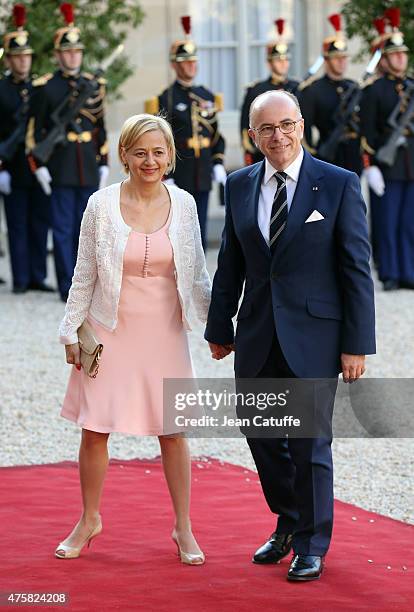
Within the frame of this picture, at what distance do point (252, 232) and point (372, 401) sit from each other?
3125 mm

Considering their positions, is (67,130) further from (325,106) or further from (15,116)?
(325,106)

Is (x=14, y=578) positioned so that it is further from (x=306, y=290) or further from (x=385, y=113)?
(x=385, y=113)

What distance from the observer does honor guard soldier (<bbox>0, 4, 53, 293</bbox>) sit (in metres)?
11.2

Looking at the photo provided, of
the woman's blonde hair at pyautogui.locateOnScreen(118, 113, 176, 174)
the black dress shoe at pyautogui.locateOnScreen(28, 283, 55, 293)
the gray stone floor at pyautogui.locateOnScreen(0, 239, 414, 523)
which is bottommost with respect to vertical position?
the black dress shoe at pyautogui.locateOnScreen(28, 283, 55, 293)

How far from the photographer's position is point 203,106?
451 inches

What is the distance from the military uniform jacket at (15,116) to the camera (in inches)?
443

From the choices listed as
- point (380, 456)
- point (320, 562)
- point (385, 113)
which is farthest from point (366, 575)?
point (385, 113)

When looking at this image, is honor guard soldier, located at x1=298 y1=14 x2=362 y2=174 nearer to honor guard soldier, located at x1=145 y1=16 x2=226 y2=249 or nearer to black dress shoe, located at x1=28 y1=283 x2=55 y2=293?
honor guard soldier, located at x1=145 y1=16 x2=226 y2=249

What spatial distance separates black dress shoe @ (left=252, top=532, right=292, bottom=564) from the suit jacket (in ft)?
1.78

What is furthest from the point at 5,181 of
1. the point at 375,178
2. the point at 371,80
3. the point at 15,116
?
the point at 371,80

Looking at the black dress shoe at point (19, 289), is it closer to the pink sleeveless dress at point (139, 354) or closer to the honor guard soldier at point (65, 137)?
the honor guard soldier at point (65, 137)

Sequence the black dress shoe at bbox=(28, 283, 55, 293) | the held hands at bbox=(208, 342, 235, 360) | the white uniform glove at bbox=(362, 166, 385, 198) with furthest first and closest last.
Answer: the black dress shoe at bbox=(28, 283, 55, 293)
the white uniform glove at bbox=(362, 166, 385, 198)
the held hands at bbox=(208, 342, 235, 360)

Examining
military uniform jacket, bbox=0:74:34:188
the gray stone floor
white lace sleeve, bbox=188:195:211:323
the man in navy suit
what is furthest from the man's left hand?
military uniform jacket, bbox=0:74:34:188

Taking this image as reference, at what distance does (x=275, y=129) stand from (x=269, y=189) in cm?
21
